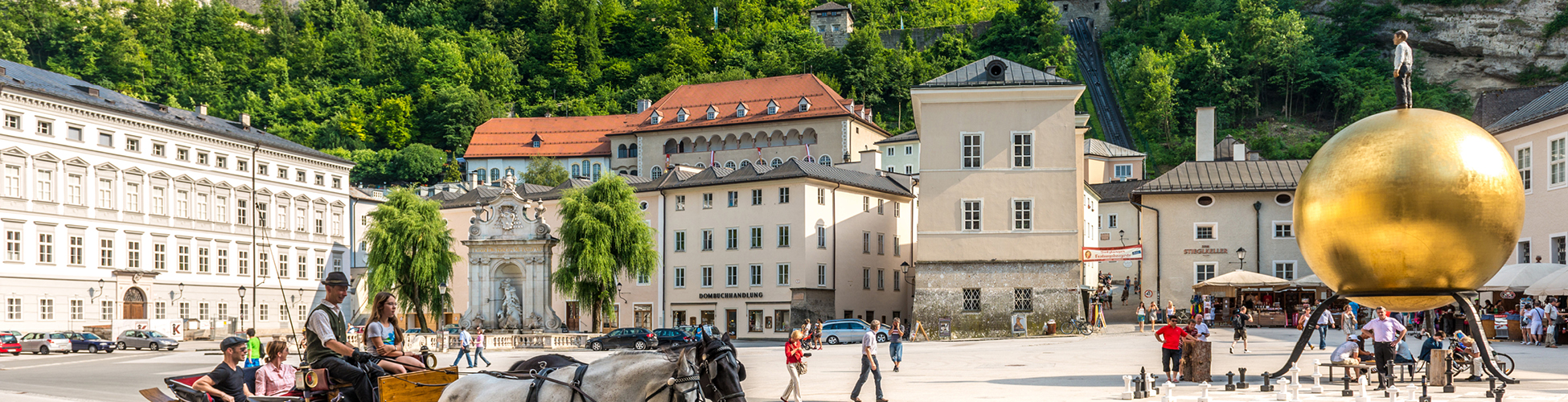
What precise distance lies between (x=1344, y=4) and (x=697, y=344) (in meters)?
115

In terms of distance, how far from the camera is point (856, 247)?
6303cm

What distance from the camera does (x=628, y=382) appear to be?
295 inches

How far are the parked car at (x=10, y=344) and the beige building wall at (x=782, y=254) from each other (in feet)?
92.5

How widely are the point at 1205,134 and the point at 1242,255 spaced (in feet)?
59.0

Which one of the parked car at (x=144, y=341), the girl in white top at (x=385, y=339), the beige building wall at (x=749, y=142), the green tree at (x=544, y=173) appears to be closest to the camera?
the girl in white top at (x=385, y=339)

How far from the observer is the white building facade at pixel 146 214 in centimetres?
6109

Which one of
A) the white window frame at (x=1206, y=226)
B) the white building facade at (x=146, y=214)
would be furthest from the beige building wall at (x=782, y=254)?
the white building facade at (x=146, y=214)

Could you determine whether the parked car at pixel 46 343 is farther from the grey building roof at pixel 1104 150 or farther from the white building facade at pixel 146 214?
the grey building roof at pixel 1104 150

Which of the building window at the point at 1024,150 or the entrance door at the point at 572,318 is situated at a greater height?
the building window at the point at 1024,150

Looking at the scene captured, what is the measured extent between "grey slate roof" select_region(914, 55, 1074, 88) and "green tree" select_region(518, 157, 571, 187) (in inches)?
2281

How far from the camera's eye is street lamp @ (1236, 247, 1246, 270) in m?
50.5

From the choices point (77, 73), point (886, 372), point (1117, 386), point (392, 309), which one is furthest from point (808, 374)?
point (77, 73)

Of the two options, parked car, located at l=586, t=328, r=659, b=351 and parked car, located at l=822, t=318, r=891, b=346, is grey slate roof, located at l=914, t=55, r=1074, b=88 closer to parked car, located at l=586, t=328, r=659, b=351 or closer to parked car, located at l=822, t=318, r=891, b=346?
parked car, located at l=822, t=318, r=891, b=346

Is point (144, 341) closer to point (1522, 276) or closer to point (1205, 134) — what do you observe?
point (1522, 276)
